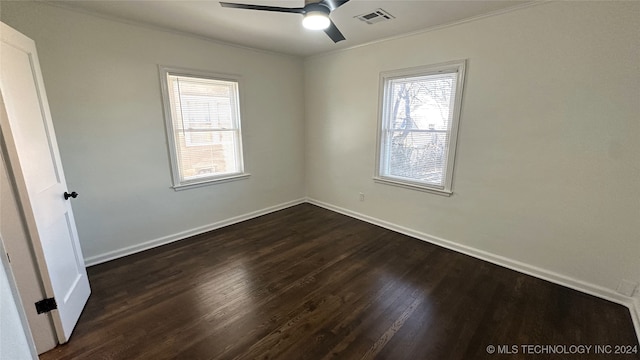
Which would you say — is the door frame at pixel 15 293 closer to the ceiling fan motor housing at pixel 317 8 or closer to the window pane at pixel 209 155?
the ceiling fan motor housing at pixel 317 8

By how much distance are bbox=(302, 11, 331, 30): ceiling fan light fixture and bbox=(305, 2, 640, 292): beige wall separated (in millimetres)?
1660

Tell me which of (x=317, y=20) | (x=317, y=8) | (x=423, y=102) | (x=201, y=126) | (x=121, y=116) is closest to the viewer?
(x=317, y=8)

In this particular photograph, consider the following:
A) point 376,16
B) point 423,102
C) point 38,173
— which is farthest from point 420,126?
point 38,173

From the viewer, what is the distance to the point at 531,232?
2574mm

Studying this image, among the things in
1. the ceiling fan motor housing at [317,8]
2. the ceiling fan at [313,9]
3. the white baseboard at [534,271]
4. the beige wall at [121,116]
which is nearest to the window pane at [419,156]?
the white baseboard at [534,271]

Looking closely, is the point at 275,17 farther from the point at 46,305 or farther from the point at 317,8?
the point at 46,305

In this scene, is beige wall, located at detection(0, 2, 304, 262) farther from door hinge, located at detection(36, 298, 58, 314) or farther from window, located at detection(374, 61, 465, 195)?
window, located at detection(374, 61, 465, 195)

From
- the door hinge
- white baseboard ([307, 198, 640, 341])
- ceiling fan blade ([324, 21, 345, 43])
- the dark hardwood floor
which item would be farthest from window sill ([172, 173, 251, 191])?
ceiling fan blade ([324, 21, 345, 43])

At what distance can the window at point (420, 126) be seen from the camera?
115 inches

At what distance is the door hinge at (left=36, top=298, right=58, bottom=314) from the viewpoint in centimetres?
171

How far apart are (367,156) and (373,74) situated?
3.68 feet

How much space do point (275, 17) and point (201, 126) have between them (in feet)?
5.48

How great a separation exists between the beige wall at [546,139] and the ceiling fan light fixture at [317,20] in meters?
1.66

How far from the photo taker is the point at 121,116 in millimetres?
2748
